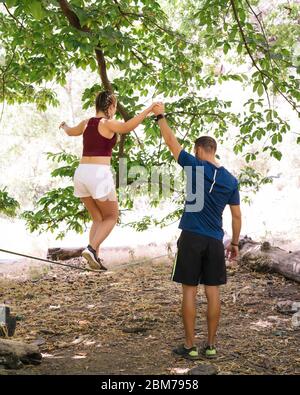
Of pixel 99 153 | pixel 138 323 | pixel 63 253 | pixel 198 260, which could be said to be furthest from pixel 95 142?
pixel 63 253

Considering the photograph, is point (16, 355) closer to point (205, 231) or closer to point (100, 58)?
point (205, 231)

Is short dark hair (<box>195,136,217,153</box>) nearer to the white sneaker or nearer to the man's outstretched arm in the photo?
the man's outstretched arm

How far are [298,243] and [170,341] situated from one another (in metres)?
7.97

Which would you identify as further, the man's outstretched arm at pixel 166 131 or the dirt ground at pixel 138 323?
the dirt ground at pixel 138 323

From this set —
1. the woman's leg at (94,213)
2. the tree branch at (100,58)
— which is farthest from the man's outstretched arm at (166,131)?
the tree branch at (100,58)

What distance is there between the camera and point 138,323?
583 centimetres

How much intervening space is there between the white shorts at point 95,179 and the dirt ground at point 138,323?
146 centimetres

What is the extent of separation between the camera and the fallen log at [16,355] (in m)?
4.13

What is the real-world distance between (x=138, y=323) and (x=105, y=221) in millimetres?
1614

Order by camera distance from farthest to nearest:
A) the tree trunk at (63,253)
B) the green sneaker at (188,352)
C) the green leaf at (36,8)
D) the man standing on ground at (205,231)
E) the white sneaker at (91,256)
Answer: the tree trunk at (63,253)
the white sneaker at (91,256)
the green sneaker at (188,352)
the man standing on ground at (205,231)
the green leaf at (36,8)

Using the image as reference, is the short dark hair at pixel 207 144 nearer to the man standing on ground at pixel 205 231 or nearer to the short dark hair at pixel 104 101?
the man standing on ground at pixel 205 231

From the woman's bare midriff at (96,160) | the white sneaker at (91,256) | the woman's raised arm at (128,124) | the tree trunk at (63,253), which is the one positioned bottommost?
Answer: the tree trunk at (63,253)

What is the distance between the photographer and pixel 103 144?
443 centimetres

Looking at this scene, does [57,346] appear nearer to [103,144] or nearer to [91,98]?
[103,144]
